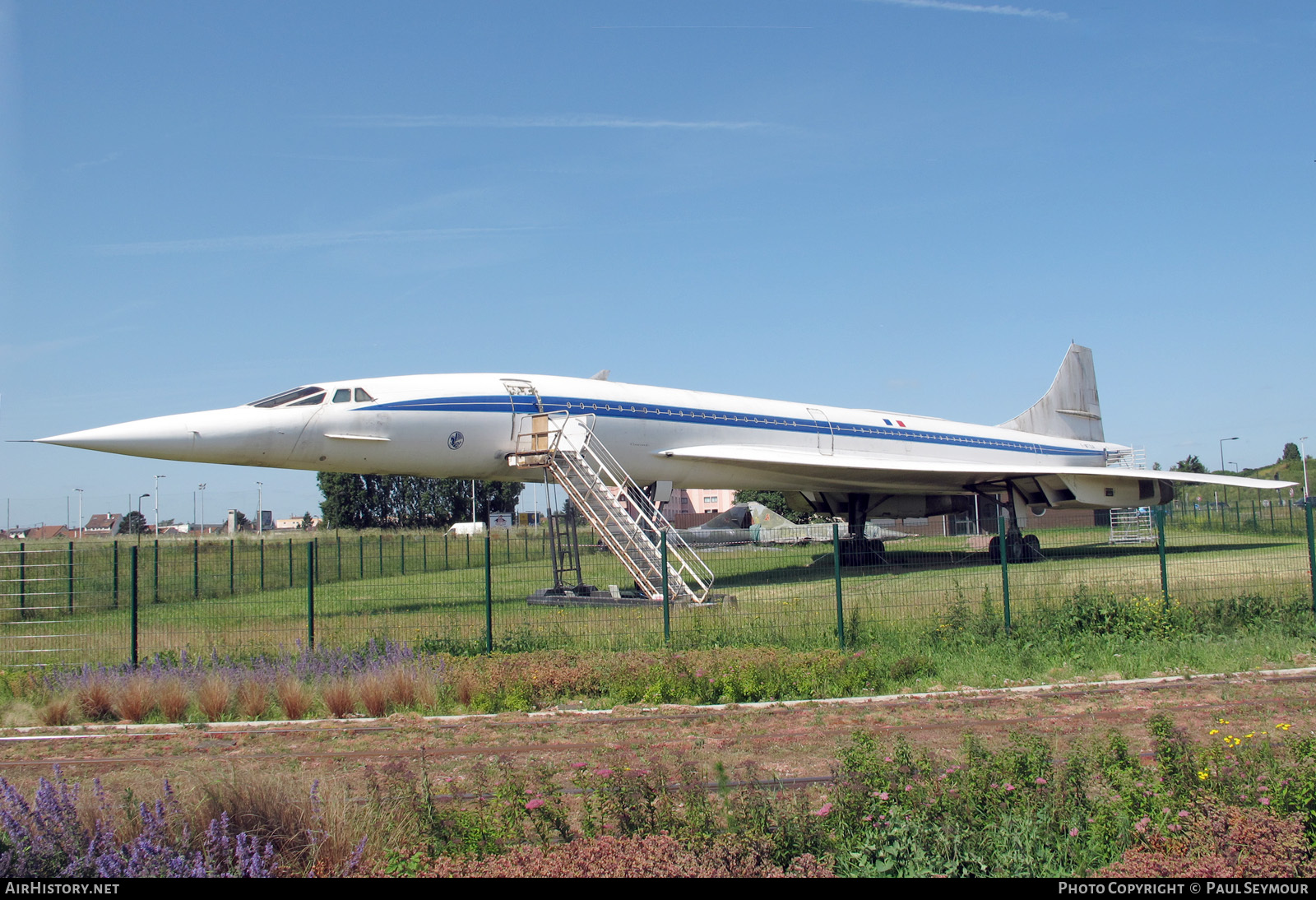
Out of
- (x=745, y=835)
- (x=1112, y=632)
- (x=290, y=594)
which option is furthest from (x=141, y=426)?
(x=1112, y=632)

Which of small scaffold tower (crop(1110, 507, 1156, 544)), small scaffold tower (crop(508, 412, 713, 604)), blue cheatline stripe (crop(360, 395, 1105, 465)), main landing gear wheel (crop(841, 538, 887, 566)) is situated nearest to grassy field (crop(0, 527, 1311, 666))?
main landing gear wheel (crop(841, 538, 887, 566))

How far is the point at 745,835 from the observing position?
15.3 feet

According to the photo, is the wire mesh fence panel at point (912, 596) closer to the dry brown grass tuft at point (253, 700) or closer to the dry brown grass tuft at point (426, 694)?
the dry brown grass tuft at point (426, 694)

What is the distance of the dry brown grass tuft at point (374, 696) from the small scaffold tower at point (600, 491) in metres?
6.97

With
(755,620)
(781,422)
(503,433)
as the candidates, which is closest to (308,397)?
(503,433)

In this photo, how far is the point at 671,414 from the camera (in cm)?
2086

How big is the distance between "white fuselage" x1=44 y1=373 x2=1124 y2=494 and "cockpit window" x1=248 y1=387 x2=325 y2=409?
0.12 m

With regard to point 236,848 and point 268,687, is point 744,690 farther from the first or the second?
point 236,848

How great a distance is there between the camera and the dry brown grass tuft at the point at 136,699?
9508mm

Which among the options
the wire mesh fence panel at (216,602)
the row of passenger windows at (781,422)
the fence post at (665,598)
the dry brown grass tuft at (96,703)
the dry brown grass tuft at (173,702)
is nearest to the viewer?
the dry brown grass tuft at (173,702)

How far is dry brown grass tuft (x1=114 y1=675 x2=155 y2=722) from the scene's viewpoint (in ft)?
31.2

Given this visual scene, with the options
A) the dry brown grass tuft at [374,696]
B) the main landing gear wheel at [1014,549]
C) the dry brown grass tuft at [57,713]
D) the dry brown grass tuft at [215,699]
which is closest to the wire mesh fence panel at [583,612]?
the dry brown grass tuft at [374,696]

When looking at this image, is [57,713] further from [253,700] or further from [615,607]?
[615,607]
